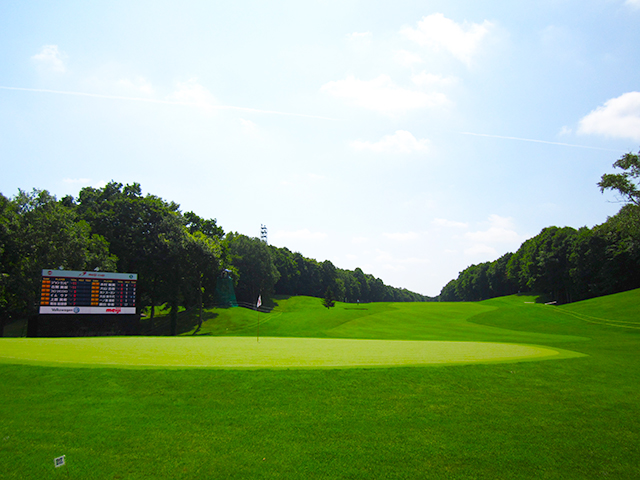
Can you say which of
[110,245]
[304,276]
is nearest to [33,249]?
[110,245]

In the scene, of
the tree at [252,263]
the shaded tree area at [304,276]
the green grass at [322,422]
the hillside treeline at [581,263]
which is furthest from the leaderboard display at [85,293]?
the shaded tree area at [304,276]

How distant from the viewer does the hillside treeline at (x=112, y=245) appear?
Result: 3647 centimetres

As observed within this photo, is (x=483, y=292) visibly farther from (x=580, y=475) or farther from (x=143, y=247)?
(x=580, y=475)

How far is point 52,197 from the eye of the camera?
42.2 meters

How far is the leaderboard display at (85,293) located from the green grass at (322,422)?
2153 centimetres

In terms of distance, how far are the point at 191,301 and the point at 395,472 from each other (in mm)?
47238

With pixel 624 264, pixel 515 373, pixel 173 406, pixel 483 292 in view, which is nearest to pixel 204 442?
pixel 173 406

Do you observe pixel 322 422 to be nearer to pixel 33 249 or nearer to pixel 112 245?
pixel 33 249

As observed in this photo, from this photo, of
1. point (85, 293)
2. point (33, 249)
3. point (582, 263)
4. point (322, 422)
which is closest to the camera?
point (322, 422)

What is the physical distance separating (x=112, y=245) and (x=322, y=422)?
46.9 metres

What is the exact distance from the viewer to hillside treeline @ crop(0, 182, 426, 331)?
36.5 meters

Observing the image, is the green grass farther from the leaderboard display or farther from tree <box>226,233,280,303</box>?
tree <box>226,233,280,303</box>

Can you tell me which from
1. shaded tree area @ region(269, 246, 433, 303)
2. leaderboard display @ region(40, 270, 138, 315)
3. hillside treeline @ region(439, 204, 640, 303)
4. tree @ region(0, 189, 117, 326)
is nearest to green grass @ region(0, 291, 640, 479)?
leaderboard display @ region(40, 270, 138, 315)

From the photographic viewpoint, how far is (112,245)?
153 feet
